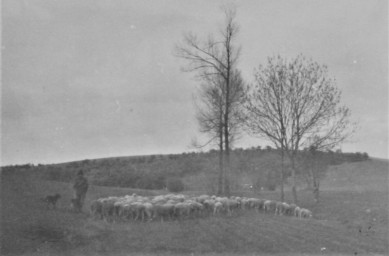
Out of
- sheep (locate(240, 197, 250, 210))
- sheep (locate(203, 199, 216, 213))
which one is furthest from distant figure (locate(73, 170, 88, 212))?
sheep (locate(240, 197, 250, 210))

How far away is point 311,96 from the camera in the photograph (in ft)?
79.8

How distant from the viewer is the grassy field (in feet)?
41.0

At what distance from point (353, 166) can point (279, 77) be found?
24846mm

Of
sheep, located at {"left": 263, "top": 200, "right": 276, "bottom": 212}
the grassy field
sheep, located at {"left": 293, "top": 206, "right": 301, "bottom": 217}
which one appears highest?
sheep, located at {"left": 263, "top": 200, "right": 276, "bottom": 212}

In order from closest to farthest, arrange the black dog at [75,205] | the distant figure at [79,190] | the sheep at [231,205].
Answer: the black dog at [75,205] → the distant figure at [79,190] → the sheep at [231,205]

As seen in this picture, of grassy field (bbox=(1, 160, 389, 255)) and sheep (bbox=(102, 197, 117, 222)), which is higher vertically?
sheep (bbox=(102, 197, 117, 222))

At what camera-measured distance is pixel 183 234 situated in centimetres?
1427

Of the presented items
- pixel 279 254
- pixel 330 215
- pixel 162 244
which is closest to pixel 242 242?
pixel 279 254

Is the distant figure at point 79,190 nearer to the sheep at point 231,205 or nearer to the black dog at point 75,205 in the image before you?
the black dog at point 75,205

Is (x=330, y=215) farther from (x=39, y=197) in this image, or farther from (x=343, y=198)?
(x=39, y=197)

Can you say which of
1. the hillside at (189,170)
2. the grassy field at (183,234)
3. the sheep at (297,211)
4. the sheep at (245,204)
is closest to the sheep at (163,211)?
the grassy field at (183,234)

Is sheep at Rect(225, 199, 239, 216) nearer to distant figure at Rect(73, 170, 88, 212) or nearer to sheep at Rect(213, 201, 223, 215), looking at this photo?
sheep at Rect(213, 201, 223, 215)

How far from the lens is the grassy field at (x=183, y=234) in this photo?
1249cm

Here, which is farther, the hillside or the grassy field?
the hillside
